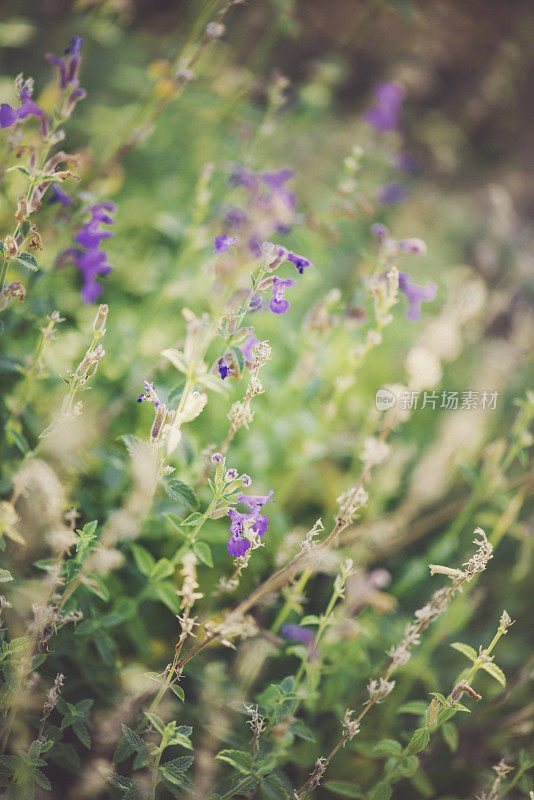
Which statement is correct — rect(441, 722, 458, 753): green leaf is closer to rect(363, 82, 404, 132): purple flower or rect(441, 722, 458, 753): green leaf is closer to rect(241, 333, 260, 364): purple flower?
rect(241, 333, 260, 364): purple flower

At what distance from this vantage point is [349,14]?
7.24m

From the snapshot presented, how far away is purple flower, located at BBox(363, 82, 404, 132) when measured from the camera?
418 cm

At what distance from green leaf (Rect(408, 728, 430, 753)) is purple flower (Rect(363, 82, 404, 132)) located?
406cm

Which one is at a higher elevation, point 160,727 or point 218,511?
point 218,511

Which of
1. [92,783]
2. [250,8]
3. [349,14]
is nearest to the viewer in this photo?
[92,783]

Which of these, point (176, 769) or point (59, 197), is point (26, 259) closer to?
point (59, 197)

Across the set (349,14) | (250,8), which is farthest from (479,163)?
(250,8)

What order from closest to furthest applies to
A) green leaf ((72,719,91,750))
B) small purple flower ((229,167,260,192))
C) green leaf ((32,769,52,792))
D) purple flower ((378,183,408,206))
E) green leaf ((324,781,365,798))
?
1. green leaf ((32,769,52,792))
2. green leaf ((72,719,91,750))
3. green leaf ((324,781,365,798))
4. small purple flower ((229,167,260,192))
5. purple flower ((378,183,408,206))

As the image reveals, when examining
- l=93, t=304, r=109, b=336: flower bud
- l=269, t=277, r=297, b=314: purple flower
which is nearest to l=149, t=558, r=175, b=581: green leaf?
l=93, t=304, r=109, b=336: flower bud

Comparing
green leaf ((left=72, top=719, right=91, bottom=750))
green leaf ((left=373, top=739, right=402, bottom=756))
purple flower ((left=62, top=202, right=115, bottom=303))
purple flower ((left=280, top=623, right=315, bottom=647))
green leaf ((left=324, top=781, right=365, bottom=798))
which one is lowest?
green leaf ((left=324, top=781, right=365, bottom=798))

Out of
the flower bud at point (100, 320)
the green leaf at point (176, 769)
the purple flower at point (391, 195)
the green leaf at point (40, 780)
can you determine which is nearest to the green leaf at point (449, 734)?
the green leaf at point (176, 769)

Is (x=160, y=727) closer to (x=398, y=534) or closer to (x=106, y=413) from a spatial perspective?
(x=106, y=413)

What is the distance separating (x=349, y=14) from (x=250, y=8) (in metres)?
2.38

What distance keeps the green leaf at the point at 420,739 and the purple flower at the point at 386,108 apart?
13.3 feet
